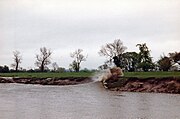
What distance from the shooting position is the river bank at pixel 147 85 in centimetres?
3609

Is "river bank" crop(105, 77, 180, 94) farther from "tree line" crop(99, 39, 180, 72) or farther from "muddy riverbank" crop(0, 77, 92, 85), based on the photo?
"tree line" crop(99, 39, 180, 72)

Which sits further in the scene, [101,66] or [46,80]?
[101,66]

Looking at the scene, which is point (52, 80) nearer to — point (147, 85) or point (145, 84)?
point (145, 84)

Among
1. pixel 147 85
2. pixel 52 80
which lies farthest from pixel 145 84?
pixel 52 80

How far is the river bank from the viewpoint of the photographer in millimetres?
36094

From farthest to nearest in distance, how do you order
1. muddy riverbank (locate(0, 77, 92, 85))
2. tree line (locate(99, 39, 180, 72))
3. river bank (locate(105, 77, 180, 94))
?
tree line (locate(99, 39, 180, 72)) → muddy riverbank (locate(0, 77, 92, 85)) → river bank (locate(105, 77, 180, 94))

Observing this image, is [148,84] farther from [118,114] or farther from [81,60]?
[81,60]

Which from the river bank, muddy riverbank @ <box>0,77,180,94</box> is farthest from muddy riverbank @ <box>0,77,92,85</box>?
the river bank

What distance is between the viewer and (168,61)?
230 ft

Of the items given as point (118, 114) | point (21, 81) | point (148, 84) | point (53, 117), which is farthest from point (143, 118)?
point (21, 81)

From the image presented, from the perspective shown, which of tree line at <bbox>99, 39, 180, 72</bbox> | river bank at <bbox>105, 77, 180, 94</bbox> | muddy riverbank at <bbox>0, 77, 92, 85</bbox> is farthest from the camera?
tree line at <bbox>99, 39, 180, 72</bbox>

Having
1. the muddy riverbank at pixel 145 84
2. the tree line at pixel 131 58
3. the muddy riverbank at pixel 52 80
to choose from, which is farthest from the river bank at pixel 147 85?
the tree line at pixel 131 58

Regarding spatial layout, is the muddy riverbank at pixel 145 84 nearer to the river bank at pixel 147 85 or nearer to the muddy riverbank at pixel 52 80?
the river bank at pixel 147 85

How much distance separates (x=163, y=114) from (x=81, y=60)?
86.6 metres
